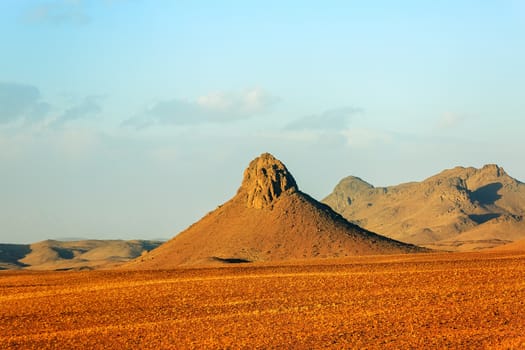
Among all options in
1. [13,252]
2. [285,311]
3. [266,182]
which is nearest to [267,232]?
[266,182]

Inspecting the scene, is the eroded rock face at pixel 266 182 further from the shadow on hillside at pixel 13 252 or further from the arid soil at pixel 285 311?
the shadow on hillside at pixel 13 252

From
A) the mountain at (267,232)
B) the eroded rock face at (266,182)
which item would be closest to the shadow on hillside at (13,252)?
the mountain at (267,232)

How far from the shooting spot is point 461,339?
85.9ft

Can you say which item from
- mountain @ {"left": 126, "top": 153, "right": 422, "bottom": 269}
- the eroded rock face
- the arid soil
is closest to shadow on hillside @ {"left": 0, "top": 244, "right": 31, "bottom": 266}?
mountain @ {"left": 126, "top": 153, "right": 422, "bottom": 269}

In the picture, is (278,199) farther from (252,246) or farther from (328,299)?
(328,299)

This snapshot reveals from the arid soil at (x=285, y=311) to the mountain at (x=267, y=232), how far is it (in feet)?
124

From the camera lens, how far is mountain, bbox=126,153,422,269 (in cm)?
9400

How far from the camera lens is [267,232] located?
98.8m

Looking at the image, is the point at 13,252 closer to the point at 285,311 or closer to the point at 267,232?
the point at 267,232

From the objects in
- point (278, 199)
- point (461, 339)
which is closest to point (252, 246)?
point (278, 199)

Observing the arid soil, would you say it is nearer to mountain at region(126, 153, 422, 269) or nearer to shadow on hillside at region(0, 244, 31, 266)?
mountain at region(126, 153, 422, 269)

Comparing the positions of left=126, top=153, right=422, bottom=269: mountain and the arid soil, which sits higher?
left=126, top=153, right=422, bottom=269: mountain

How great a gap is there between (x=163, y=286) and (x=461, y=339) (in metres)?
27.5

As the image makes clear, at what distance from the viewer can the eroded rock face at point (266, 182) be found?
4122 inches
